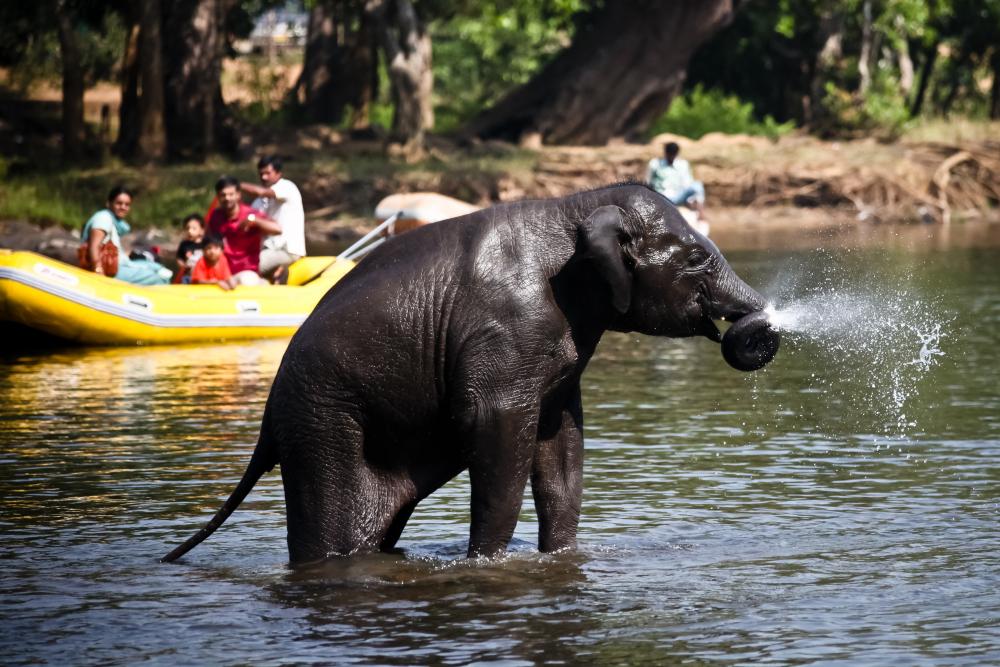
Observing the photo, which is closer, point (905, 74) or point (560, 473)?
point (560, 473)

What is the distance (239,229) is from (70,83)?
1828 centimetres

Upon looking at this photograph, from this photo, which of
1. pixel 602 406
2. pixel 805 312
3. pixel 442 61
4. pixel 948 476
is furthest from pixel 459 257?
pixel 442 61

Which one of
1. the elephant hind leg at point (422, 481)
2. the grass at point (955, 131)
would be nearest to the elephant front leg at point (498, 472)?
the elephant hind leg at point (422, 481)

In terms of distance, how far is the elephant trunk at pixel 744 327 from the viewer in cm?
743

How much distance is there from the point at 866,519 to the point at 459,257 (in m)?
2.81

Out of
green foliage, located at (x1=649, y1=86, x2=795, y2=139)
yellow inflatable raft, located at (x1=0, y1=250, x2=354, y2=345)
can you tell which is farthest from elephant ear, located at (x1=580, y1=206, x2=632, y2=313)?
green foliage, located at (x1=649, y1=86, x2=795, y2=139)

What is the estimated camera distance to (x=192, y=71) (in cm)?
3447

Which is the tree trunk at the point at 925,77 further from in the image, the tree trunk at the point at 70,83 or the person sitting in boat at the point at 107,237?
the person sitting in boat at the point at 107,237

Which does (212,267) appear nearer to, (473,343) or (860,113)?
(473,343)

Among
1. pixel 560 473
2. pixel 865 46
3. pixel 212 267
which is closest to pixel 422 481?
pixel 560 473

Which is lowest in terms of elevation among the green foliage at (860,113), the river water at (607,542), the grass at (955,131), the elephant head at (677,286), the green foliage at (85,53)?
the river water at (607,542)

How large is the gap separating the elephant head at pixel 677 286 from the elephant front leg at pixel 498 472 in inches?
25.1

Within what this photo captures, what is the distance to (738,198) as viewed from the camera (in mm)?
37250

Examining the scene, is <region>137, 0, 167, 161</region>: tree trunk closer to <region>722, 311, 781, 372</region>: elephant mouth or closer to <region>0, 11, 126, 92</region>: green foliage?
<region>0, 11, 126, 92</region>: green foliage
